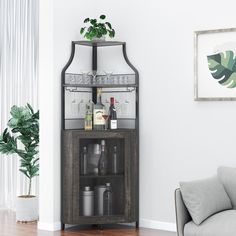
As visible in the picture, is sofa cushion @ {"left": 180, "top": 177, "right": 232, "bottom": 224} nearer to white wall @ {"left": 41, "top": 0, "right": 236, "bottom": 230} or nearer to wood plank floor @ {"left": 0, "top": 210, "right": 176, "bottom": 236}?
white wall @ {"left": 41, "top": 0, "right": 236, "bottom": 230}

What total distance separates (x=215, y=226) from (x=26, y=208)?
7.83ft

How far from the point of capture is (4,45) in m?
7.16

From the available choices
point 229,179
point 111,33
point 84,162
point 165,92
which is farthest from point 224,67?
point 84,162

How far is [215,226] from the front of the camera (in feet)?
15.5

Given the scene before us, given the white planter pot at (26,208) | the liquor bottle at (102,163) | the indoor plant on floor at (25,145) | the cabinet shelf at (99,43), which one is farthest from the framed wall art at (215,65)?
the white planter pot at (26,208)

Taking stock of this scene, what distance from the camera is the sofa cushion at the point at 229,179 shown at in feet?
17.2

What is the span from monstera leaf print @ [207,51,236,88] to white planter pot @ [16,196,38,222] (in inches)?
89.3

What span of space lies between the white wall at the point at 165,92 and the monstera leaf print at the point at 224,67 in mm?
208

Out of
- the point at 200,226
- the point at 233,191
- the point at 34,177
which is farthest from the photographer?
the point at 34,177

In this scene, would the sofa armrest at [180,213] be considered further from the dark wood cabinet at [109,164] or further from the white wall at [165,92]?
the dark wood cabinet at [109,164]

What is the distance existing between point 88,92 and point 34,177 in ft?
3.85

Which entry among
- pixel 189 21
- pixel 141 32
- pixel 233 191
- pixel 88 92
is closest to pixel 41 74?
pixel 88 92

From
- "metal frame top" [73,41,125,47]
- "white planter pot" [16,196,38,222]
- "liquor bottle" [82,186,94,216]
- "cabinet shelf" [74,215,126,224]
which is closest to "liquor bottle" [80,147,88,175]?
"liquor bottle" [82,186,94,216]

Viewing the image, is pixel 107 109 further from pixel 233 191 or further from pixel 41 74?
pixel 233 191
